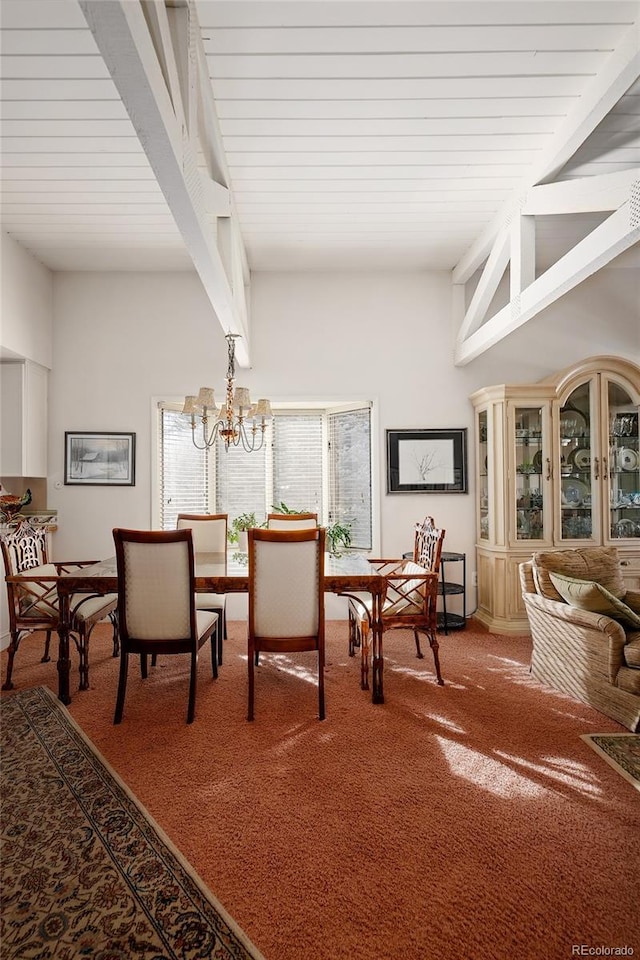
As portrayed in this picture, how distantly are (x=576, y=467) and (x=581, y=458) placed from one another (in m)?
0.09

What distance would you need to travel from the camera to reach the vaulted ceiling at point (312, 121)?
2.18 m

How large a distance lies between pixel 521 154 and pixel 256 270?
2.56 m

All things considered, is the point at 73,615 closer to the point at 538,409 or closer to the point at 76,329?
the point at 76,329

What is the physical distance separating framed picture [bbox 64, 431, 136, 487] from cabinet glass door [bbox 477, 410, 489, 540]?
327 cm

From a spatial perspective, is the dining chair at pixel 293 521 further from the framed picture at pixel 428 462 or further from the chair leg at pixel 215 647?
the framed picture at pixel 428 462

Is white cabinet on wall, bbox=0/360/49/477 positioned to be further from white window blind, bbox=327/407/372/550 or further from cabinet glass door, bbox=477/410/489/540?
cabinet glass door, bbox=477/410/489/540

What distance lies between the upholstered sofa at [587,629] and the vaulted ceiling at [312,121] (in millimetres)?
1812

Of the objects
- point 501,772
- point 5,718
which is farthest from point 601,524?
point 5,718

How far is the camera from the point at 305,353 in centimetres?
500

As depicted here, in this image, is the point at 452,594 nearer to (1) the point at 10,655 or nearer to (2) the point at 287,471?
(2) the point at 287,471

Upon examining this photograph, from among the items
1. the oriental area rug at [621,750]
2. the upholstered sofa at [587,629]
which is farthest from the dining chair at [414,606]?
the oriental area rug at [621,750]

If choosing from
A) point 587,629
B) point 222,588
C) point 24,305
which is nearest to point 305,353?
point 24,305

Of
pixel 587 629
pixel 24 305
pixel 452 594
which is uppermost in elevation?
pixel 24 305

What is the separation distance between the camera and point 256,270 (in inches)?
196
